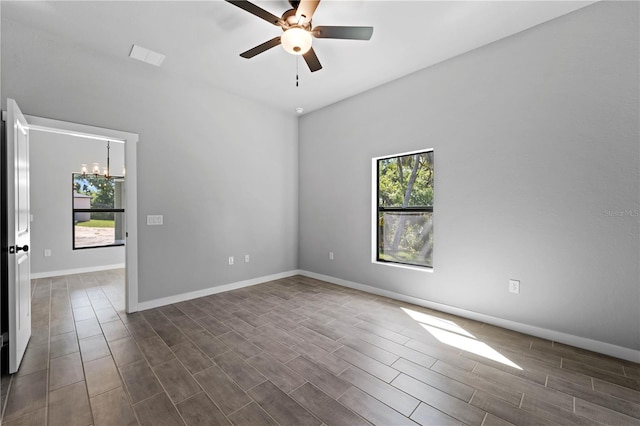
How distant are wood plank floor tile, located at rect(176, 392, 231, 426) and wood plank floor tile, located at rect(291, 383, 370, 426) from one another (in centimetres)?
47

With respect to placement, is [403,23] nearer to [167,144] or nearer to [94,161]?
[167,144]

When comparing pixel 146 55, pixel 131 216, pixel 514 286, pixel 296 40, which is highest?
pixel 146 55

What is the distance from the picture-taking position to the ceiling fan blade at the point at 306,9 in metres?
2.00

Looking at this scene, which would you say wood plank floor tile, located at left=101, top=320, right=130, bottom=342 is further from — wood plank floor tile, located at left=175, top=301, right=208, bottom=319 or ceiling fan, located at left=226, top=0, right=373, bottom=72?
ceiling fan, located at left=226, top=0, right=373, bottom=72

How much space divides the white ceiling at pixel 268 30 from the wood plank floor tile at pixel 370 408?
121 inches

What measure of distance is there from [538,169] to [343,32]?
2.24m

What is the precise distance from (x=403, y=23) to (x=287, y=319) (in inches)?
128

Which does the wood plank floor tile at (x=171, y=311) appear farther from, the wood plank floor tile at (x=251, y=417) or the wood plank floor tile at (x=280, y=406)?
the wood plank floor tile at (x=251, y=417)

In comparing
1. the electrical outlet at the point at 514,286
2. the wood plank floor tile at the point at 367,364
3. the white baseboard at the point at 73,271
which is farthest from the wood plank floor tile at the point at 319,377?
the white baseboard at the point at 73,271

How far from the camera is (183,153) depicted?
374 cm

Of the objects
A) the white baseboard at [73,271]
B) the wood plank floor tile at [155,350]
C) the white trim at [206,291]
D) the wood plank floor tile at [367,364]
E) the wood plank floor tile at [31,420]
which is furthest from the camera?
the white baseboard at [73,271]

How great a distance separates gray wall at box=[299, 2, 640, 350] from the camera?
231 cm

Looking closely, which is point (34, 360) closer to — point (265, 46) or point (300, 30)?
point (265, 46)

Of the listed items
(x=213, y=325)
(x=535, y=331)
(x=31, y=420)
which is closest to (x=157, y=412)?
(x=31, y=420)
